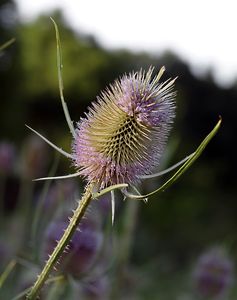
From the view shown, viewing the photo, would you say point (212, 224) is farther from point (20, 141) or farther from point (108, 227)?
point (108, 227)

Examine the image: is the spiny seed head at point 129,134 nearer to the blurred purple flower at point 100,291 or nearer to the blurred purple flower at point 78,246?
the blurred purple flower at point 78,246

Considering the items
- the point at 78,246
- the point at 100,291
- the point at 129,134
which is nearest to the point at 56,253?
the point at 129,134

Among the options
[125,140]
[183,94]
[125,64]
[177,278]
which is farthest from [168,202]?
[125,140]

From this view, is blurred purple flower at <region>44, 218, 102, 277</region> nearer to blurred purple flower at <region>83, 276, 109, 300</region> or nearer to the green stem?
blurred purple flower at <region>83, 276, 109, 300</region>

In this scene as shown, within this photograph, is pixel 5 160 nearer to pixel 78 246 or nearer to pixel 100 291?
pixel 100 291

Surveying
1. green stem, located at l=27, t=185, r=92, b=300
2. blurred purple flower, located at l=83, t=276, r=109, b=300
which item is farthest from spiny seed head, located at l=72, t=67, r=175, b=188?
blurred purple flower, located at l=83, t=276, r=109, b=300

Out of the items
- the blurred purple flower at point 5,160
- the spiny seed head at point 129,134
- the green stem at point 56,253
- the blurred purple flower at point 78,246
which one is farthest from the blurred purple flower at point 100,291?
the green stem at point 56,253
